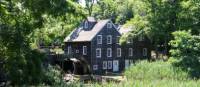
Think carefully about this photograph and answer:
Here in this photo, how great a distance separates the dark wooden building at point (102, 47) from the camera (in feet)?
178

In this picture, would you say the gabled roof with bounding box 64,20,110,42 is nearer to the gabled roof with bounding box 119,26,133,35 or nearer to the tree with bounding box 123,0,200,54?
the gabled roof with bounding box 119,26,133,35

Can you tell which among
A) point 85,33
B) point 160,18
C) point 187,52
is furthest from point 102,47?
point 187,52

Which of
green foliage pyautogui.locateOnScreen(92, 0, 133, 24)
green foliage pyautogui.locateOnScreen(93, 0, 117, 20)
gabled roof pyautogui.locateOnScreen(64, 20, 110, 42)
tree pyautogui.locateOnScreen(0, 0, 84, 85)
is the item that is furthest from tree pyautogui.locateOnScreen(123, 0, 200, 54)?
tree pyautogui.locateOnScreen(0, 0, 84, 85)

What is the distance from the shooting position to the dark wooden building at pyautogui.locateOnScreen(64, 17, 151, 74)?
5416 centimetres

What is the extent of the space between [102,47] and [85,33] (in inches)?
111

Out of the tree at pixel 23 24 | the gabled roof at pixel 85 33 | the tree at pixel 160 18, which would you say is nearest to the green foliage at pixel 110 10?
the gabled roof at pixel 85 33

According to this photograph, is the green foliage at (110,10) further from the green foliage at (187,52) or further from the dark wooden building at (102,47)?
the green foliage at (187,52)

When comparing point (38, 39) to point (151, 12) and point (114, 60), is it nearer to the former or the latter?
point (151, 12)

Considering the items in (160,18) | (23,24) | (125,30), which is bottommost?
(125,30)

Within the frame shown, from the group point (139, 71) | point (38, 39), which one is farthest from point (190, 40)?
point (38, 39)

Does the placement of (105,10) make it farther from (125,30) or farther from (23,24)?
(23,24)

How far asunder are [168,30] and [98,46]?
9.50 metres

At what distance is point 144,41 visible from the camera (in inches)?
2393

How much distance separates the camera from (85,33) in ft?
181
